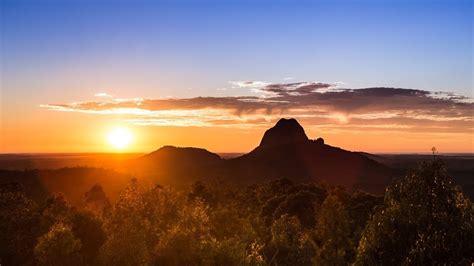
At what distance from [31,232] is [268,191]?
8359 cm

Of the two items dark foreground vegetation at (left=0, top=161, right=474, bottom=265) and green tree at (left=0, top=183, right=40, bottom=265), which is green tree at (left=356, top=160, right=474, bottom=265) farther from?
green tree at (left=0, top=183, right=40, bottom=265)

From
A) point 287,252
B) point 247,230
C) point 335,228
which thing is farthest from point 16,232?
point 335,228

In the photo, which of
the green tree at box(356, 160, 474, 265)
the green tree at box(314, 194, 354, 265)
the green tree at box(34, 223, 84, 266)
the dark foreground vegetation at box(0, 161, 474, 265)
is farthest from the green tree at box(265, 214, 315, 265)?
the green tree at box(356, 160, 474, 265)

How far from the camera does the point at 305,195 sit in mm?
111500

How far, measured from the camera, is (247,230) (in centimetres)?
7188

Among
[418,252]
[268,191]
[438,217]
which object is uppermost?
[438,217]

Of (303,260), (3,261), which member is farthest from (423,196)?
(3,261)

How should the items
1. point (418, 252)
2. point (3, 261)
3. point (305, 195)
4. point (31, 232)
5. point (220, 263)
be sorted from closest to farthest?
point (418, 252) → point (220, 263) → point (3, 261) → point (31, 232) → point (305, 195)

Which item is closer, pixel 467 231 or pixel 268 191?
pixel 467 231

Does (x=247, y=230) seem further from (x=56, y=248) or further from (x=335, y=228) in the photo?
(x=56, y=248)

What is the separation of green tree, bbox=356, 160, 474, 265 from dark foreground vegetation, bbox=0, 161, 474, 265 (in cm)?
7

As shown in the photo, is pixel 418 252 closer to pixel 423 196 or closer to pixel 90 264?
pixel 423 196

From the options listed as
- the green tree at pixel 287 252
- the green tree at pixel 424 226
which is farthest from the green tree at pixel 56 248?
the green tree at pixel 424 226

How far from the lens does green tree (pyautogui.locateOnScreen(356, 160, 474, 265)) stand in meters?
30.8
